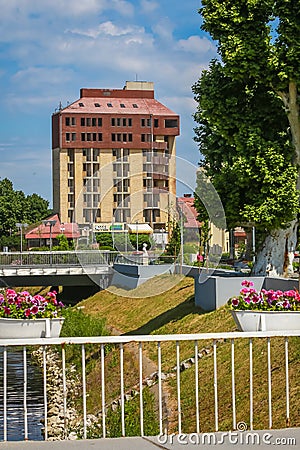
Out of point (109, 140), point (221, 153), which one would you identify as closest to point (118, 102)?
point (109, 140)

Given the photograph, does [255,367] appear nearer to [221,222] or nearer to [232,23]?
[221,222]

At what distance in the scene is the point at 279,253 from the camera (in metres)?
25.8

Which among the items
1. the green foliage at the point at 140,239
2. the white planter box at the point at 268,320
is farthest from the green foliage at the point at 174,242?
the white planter box at the point at 268,320

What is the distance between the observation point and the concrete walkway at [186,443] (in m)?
6.45

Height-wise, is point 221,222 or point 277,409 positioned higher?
point 221,222

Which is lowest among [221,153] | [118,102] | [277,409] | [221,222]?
[277,409]

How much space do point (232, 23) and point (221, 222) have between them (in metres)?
5.91

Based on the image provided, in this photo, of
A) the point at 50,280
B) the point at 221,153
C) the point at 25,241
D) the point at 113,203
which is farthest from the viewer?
the point at 25,241

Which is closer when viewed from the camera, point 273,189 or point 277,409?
point 277,409

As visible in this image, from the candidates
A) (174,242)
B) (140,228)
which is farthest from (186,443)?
(140,228)

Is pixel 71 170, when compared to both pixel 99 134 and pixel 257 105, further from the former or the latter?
pixel 257 105

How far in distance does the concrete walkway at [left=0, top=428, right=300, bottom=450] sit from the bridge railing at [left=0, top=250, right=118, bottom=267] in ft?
125

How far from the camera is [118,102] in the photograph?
83812mm

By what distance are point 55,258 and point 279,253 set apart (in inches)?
854
